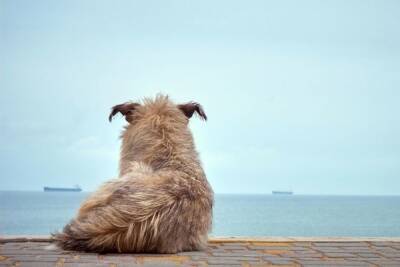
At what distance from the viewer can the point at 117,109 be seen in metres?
8.26

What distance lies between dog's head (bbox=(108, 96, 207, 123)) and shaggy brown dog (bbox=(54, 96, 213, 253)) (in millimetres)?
125

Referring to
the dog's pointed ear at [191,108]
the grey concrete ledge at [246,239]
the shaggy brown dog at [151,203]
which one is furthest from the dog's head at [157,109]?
the grey concrete ledge at [246,239]

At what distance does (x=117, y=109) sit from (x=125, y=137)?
14.0 inches

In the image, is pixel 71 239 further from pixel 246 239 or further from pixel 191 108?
pixel 246 239

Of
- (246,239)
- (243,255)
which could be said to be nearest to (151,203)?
(243,255)

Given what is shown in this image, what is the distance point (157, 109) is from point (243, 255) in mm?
2112

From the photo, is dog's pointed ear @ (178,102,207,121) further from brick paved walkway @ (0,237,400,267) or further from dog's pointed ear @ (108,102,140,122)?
brick paved walkway @ (0,237,400,267)

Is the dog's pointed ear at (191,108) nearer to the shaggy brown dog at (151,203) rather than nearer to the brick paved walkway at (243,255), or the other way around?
the shaggy brown dog at (151,203)

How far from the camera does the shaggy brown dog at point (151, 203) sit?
6895 millimetres

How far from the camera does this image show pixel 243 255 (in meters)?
7.12

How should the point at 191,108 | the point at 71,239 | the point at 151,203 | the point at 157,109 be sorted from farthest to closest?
the point at 191,108
the point at 157,109
the point at 71,239
the point at 151,203

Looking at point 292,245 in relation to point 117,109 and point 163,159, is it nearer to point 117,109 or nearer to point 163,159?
point 163,159

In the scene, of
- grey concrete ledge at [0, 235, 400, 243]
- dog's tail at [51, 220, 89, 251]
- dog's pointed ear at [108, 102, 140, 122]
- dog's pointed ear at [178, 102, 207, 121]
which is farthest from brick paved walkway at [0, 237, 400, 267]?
dog's pointed ear at [108, 102, 140, 122]

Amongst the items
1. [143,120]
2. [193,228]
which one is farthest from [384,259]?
[143,120]
